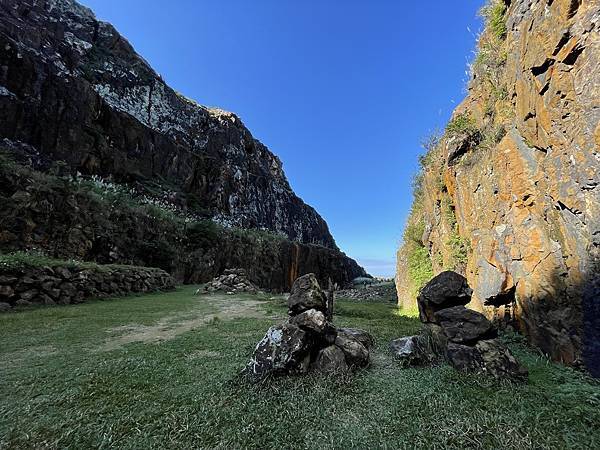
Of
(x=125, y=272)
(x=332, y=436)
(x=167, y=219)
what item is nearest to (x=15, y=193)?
(x=125, y=272)

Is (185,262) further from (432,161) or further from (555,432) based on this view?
(555,432)

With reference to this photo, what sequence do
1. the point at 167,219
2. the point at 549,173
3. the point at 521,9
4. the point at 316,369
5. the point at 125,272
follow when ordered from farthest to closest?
1. the point at 167,219
2. the point at 125,272
3. the point at 521,9
4. the point at 549,173
5. the point at 316,369

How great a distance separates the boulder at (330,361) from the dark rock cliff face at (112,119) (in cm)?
1983

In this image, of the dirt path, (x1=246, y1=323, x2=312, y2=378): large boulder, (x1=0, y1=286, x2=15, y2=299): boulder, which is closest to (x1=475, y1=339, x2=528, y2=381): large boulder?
(x1=246, y1=323, x2=312, y2=378): large boulder

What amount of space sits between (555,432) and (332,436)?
173 centimetres

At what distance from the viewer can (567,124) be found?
388 centimetres

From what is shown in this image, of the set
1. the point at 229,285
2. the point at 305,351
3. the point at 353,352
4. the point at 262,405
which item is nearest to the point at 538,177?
the point at 353,352

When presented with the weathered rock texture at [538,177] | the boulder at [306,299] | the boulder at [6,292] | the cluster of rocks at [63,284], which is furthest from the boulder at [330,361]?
the boulder at [6,292]

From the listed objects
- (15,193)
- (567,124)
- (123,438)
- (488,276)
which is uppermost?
(15,193)

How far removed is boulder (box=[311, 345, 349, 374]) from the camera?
3389 millimetres

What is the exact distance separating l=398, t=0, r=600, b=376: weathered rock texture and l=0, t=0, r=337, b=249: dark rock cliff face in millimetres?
20801

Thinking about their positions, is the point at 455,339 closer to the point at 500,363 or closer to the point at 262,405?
the point at 500,363

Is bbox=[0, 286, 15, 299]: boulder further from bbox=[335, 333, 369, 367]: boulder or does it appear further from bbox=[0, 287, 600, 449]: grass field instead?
bbox=[335, 333, 369, 367]: boulder

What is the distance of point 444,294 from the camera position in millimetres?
4332
